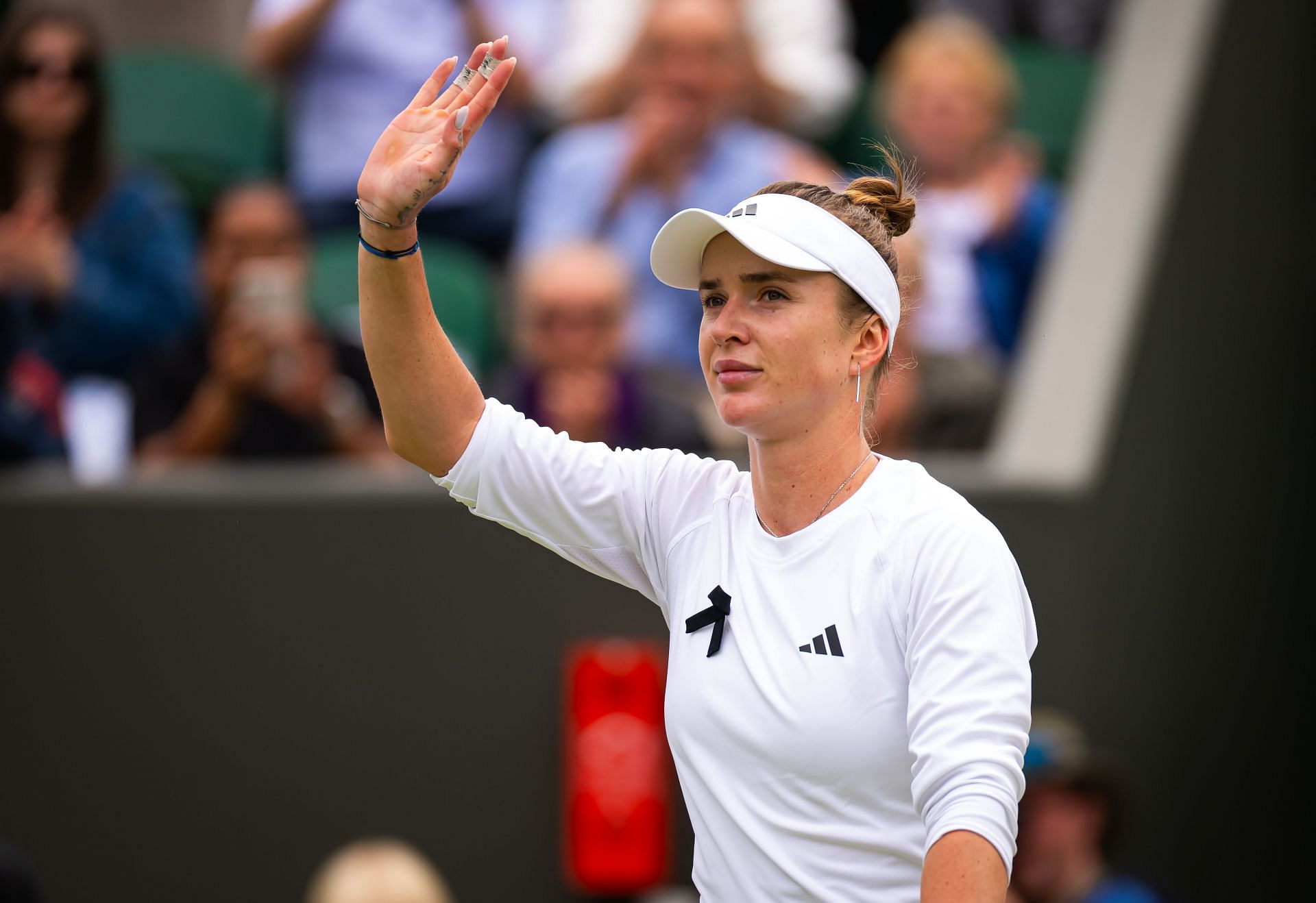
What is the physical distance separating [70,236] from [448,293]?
1.17m

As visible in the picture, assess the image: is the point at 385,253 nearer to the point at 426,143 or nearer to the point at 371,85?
the point at 426,143

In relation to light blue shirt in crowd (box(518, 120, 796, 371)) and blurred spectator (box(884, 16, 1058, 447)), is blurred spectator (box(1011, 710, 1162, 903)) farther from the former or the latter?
light blue shirt in crowd (box(518, 120, 796, 371))

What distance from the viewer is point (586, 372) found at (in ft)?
16.5

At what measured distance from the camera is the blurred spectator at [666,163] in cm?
575

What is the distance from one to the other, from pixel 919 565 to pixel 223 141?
497cm

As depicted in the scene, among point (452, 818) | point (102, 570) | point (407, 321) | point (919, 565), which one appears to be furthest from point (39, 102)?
point (919, 565)

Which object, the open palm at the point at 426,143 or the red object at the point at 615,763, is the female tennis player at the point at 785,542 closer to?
the open palm at the point at 426,143

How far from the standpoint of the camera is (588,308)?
5.09 metres

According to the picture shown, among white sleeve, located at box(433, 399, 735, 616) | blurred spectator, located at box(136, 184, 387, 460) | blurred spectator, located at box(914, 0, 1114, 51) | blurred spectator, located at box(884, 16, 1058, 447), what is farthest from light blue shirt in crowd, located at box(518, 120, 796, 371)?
white sleeve, located at box(433, 399, 735, 616)

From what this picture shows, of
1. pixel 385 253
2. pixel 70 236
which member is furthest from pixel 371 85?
pixel 385 253

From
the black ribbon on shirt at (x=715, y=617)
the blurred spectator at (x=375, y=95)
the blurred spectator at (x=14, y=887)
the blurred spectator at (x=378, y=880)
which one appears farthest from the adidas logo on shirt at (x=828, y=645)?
the blurred spectator at (x=375, y=95)

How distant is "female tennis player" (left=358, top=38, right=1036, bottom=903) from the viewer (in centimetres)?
200

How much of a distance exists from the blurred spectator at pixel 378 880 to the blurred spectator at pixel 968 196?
251 cm

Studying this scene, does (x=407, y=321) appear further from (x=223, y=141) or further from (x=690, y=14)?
(x=223, y=141)
